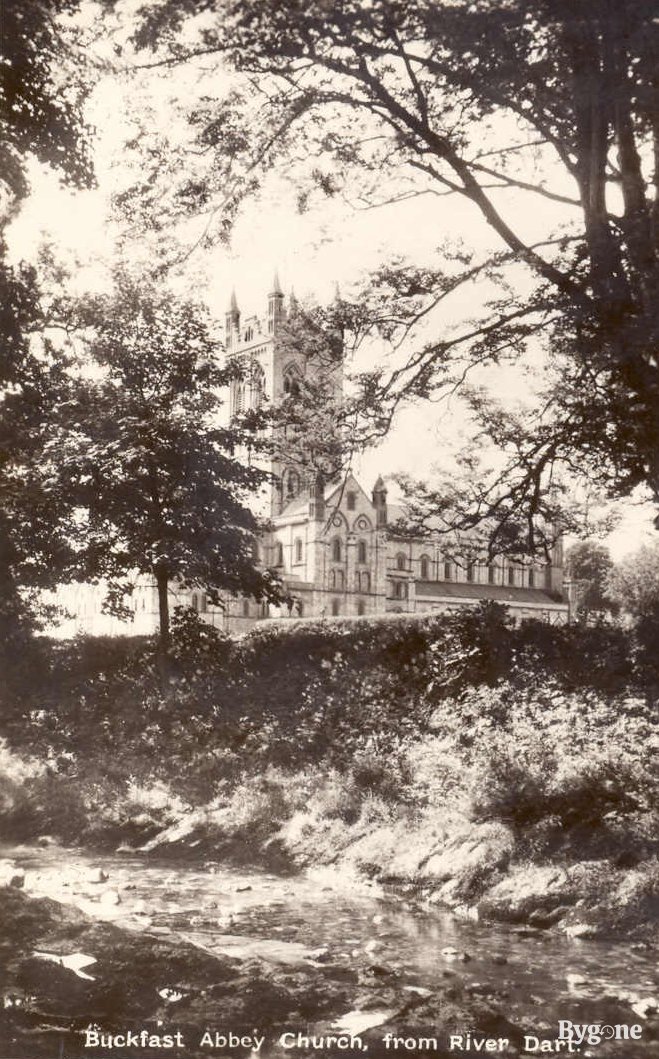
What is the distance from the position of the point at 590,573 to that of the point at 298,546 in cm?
237

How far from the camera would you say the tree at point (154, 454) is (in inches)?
236

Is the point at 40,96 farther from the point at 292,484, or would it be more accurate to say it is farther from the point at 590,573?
the point at 590,573

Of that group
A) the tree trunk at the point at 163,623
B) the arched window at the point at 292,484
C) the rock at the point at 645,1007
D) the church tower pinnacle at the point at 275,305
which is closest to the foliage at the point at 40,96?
the church tower pinnacle at the point at 275,305

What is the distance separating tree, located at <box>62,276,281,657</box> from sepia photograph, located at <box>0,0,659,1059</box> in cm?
2

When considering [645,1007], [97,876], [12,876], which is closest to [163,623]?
[97,876]

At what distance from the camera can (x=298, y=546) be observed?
7.28 meters

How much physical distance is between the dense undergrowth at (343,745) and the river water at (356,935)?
507 mm

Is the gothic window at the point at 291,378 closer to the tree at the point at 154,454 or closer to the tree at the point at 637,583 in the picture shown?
the tree at the point at 154,454

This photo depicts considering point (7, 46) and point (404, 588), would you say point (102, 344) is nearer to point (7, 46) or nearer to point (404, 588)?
point (7, 46)

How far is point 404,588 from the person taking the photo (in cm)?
947

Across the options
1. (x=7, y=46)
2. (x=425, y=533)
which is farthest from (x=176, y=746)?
(x=7, y=46)

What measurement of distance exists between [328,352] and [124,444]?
5.36 feet

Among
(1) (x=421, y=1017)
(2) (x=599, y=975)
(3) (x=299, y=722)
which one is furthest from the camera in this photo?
(3) (x=299, y=722)

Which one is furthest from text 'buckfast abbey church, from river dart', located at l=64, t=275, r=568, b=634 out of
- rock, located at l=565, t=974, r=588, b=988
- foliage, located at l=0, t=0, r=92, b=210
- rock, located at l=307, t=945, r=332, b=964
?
rock, located at l=565, t=974, r=588, b=988
